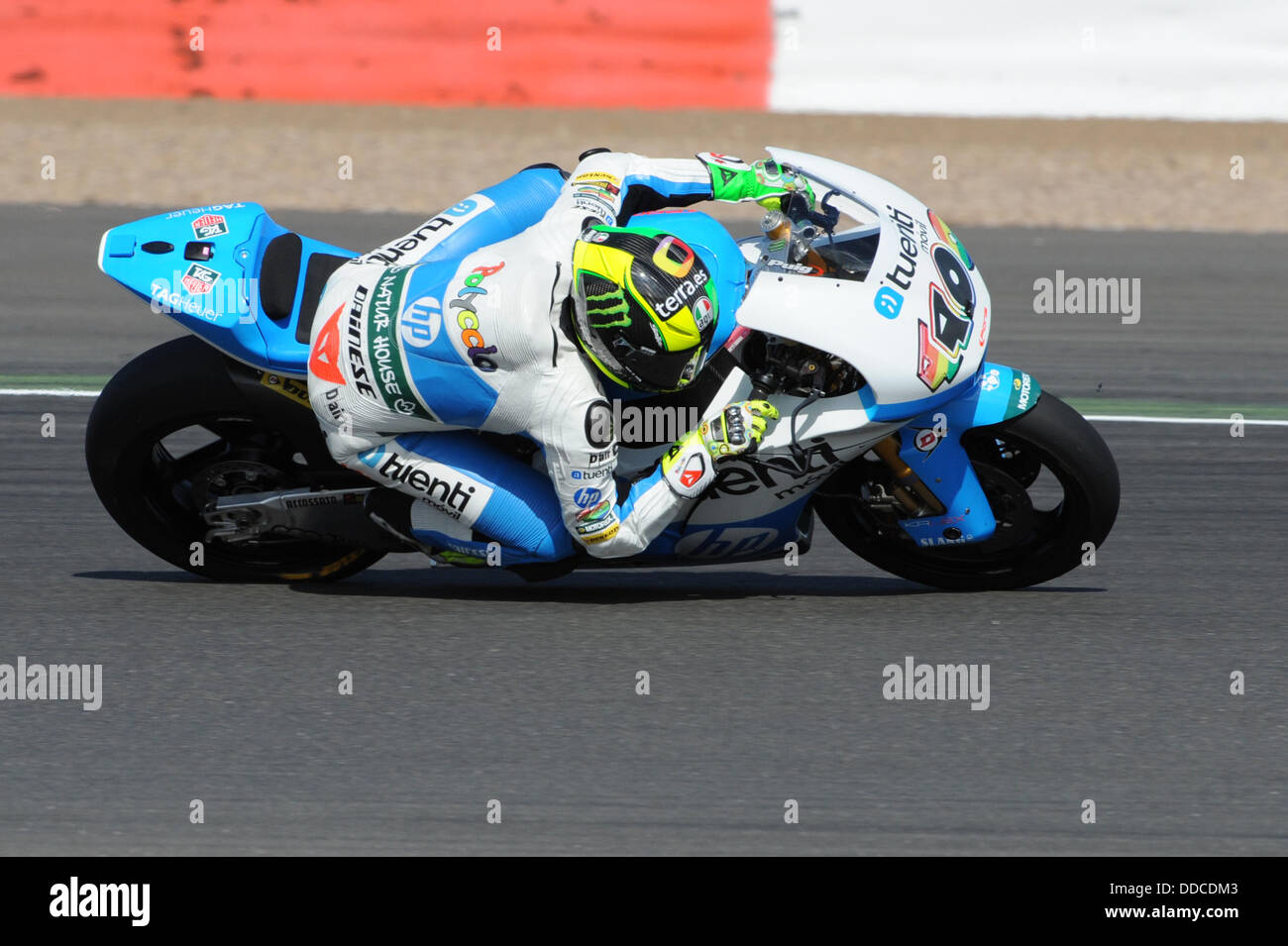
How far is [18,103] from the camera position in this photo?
1511 centimetres

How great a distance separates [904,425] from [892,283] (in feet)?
1.44

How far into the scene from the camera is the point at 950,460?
548cm

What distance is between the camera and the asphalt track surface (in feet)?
14.2

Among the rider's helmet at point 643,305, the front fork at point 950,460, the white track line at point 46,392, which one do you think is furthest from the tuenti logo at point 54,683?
the white track line at point 46,392

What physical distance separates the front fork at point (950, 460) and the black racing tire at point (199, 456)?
5.23 ft

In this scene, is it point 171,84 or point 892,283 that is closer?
point 892,283

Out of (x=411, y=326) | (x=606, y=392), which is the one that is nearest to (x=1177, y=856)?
(x=606, y=392)

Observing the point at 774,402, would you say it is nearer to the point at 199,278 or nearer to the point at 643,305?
the point at 643,305

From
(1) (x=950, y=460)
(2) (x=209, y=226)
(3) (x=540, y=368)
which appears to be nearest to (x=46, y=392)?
(2) (x=209, y=226)

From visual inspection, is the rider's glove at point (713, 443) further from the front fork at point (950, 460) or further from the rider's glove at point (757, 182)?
the rider's glove at point (757, 182)

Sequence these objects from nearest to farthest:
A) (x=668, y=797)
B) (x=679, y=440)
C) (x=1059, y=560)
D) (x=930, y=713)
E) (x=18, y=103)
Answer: (x=668, y=797), (x=930, y=713), (x=679, y=440), (x=1059, y=560), (x=18, y=103)

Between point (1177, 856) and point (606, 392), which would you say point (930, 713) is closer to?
point (1177, 856)

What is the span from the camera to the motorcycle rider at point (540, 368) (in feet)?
16.5

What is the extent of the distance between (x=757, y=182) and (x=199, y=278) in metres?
1.58
